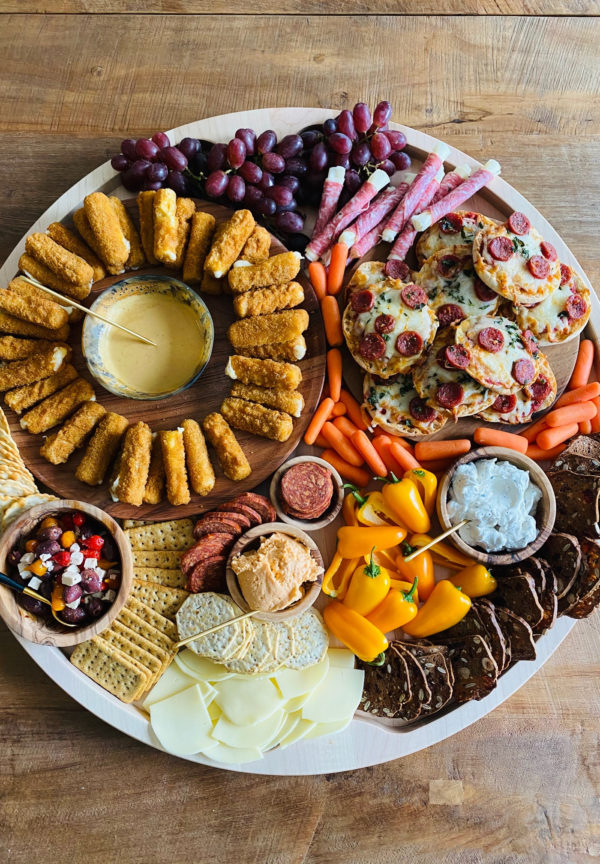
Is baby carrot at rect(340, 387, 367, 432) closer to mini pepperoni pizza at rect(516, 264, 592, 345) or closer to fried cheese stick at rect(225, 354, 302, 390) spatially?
fried cheese stick at rect(225, 354, 302, 390)

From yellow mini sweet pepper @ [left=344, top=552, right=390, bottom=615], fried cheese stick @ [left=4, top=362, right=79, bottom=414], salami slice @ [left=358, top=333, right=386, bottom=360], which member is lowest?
yellow mini sweet pepper @ [left=344, top=552, right=390, bottom=615]

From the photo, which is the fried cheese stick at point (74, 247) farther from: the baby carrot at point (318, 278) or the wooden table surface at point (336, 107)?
the baby carrot at point (318, 278)

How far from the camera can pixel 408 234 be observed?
2.93 m

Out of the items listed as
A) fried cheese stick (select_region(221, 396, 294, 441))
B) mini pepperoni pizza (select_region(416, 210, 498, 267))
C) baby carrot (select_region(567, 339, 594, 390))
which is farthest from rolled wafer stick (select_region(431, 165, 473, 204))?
fried cheese stick (select_region(221, 396, 294, 441))

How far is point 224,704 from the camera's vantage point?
2713 mm

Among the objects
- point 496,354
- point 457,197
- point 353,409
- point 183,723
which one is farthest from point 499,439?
point 183,723

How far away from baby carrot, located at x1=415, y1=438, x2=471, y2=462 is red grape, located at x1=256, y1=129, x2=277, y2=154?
1.48 meters

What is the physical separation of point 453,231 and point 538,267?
1.30 feet

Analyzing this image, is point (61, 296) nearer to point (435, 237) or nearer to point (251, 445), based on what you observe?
point (251, 445)

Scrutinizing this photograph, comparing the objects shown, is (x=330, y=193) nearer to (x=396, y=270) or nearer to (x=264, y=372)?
(x=396, y=270)

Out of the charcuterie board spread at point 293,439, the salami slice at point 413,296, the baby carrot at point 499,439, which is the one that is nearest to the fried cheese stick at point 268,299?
the charcuterie board spread at point 293,439

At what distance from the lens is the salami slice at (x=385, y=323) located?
8.79ft

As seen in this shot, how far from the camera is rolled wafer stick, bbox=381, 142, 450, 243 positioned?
9.64ft

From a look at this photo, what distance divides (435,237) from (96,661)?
2314 millimetres
